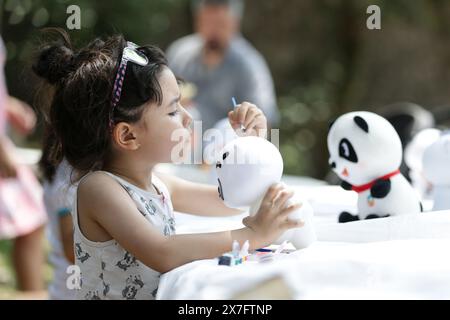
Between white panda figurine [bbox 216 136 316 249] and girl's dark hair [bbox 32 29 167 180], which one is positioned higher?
girl's dark hair [bbox 32 29 167 180]

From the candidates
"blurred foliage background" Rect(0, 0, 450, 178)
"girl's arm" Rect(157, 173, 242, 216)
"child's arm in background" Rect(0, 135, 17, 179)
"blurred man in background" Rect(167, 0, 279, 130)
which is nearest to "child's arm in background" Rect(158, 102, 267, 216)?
"girl's arm" Rect(157, 173, 242, 216)

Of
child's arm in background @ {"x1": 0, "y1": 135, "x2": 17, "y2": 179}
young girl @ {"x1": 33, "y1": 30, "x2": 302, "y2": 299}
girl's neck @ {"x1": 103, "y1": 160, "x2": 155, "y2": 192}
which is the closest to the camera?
young girl @ {"x1": 33, "y1": 30, "x2": 302, "y2": 299}

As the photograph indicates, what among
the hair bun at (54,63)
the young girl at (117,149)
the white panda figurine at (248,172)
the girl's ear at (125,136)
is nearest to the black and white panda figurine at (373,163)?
the young girl at (117,149)

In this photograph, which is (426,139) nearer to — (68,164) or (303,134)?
(68,164)

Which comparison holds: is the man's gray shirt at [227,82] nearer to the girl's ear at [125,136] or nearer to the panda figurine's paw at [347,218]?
the panda figurine's paw at [347,218]

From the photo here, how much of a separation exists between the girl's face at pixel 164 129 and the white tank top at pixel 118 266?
0.26ft

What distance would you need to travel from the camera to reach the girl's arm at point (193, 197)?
1697 millimetres

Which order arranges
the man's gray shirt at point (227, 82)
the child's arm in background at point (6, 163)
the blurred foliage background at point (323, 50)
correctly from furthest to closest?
the blurred foliage background at point (323, 50)
the man's gray shirt at point (227, 82)
the child's arm in background at point (6, 163)

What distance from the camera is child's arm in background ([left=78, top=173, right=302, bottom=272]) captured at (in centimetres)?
120

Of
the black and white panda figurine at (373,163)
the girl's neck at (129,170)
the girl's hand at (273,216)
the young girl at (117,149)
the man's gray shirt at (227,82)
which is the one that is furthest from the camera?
the man's gray shirt at (227,82)

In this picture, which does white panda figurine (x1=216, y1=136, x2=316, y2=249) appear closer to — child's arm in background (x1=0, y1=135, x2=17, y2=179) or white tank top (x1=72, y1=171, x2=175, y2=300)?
white tank top (x1=72, y1=171, x2=175, y2=300)

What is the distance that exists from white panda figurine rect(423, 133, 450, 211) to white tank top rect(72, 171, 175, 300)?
625 mm
